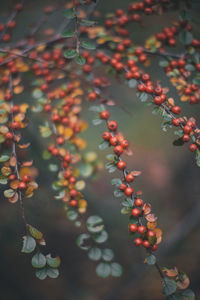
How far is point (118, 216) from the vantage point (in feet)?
9.83

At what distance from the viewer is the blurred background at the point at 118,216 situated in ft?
7.77

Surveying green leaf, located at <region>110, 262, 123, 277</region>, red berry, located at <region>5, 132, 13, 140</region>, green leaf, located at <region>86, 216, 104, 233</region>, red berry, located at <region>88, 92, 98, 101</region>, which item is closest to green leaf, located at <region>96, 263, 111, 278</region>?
green leaf, located at <region>110, 262, 123, 277</region>

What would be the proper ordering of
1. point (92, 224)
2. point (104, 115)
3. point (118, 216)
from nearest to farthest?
point (92, 224) → point (104, 115) → point (118, 216)

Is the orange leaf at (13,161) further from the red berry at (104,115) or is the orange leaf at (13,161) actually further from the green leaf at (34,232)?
the red berry at (104,115)

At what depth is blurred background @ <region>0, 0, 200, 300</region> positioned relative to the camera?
2.37 m

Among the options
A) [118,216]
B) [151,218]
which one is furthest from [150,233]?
[118,216]

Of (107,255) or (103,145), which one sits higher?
(103,145)

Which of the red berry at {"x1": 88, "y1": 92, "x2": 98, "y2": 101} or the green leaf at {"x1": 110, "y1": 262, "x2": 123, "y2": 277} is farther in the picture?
the red berry at {"x1": 88, "y1": 92, "x2": 98, "y2": 101}

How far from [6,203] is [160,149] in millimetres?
2437

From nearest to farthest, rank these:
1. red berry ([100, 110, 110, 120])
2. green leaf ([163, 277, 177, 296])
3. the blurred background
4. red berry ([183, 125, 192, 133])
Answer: green leaf ([163, 277, 177, 296]) < red berry ([183, 125, 192, 133]) < red berry ([100, 110, 110, 120]) < the blurred background

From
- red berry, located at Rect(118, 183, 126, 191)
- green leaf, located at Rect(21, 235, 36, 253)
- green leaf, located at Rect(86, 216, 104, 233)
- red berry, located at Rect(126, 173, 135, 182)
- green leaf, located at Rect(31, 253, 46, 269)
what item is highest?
red berry, located at Rect(126, 173, 135, 182)

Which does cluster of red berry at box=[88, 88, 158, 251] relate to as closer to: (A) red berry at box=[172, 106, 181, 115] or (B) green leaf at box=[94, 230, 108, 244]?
(B) green leaf at box=[94, 230, 108, 244]

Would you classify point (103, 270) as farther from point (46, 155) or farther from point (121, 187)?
point (46, 155)

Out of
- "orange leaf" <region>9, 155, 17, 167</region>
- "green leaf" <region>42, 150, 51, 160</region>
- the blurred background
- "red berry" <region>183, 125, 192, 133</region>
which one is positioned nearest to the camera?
"red berry" <region>183, 125, 192, 133</region>
